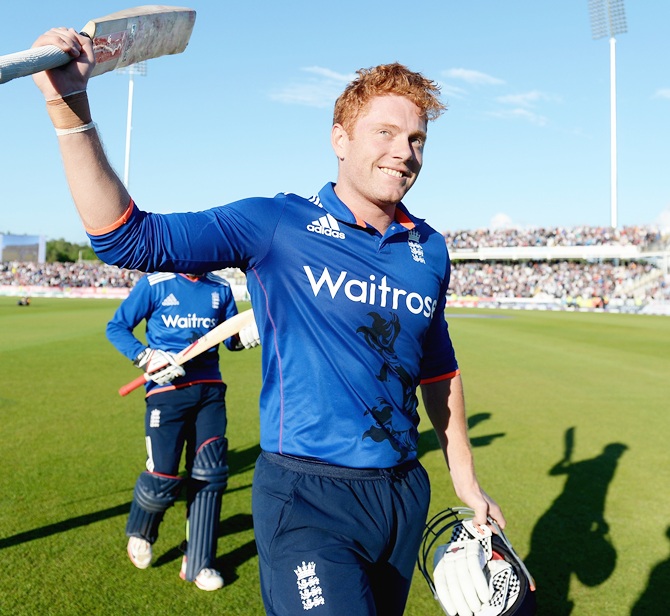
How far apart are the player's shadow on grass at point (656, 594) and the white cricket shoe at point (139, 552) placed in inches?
138

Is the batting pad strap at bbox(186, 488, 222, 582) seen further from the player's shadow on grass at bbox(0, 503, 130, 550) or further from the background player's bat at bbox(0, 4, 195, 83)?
the background player's bat at bbox(0, 4, 195, 83)

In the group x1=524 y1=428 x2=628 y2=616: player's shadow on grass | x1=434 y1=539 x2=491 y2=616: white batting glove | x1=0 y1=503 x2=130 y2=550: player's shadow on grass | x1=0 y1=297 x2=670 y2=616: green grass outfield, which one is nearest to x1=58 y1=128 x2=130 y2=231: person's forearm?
x1=434 y1=539 x2=491 y2=616: white batting glove

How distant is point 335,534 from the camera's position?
7.49ft

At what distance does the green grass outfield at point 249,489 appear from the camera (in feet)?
15.6

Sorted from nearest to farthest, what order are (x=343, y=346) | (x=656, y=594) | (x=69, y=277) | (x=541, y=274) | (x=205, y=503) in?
(x=343, y=346), (x=656, y=594), (x=205, y=503), (x=541, y=274), (x=69, y=277)

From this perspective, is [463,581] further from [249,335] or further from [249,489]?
[249,489]

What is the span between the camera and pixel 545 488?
24.1 ft

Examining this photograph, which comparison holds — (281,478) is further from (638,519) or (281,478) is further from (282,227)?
(638,519)

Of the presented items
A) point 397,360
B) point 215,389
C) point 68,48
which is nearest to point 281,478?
point 397,360

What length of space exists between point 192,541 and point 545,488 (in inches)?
163

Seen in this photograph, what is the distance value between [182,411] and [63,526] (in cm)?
159

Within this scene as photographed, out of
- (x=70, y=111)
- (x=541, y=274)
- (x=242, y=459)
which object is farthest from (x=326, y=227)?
(x=541, y=274)

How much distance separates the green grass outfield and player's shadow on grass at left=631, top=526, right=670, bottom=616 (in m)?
0.02

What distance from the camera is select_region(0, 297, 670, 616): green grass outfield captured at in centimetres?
477
